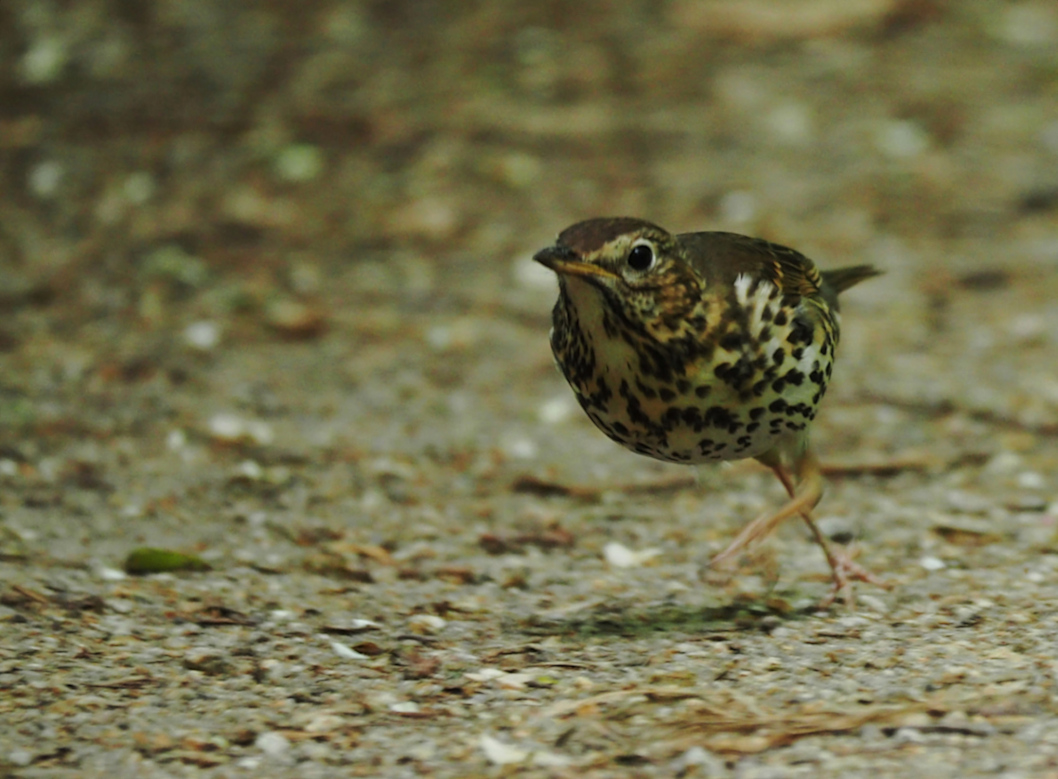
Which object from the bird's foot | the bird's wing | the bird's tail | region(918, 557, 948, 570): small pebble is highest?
the bird's tail

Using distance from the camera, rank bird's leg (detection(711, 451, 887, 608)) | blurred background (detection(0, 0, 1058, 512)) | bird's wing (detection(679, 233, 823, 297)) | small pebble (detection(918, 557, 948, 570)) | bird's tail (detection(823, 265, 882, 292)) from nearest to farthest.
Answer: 1. bird's wing (detection(679, 233, 823, 297))
2. bird's leg (detection(711, 451, 887, 608))
3. small pebble (detection(918, 557, 948, 570))
4. bird's tail (detection(823, 265, 882, 292))
5. blurred background (detection(0, 0, 1058, 512))

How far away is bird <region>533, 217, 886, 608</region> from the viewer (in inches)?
143

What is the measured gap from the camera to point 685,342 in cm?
374

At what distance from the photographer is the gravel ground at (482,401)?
11.5ft

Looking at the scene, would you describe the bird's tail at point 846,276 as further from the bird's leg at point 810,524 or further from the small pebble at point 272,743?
the small pebble at point 272,743

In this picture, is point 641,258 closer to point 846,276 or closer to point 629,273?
point 629,273

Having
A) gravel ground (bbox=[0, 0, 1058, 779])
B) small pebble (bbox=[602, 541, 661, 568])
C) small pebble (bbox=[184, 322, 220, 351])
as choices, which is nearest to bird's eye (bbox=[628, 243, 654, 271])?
gravel ground (bbox=[0, 0, 1058, 779])

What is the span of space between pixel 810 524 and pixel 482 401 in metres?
2.79

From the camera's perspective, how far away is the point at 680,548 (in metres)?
5.17

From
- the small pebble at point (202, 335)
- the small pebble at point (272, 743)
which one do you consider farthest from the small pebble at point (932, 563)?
the small pebble at point (202, 335)

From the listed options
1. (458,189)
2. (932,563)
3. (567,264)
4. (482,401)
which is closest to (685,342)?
(567,264)

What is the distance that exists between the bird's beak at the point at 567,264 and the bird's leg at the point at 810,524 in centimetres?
99

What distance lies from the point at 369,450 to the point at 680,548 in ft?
5.70

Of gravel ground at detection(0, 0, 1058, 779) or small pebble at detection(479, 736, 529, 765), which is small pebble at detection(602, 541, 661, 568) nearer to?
gravel ground at detection(0, 0, 1058, 779)
